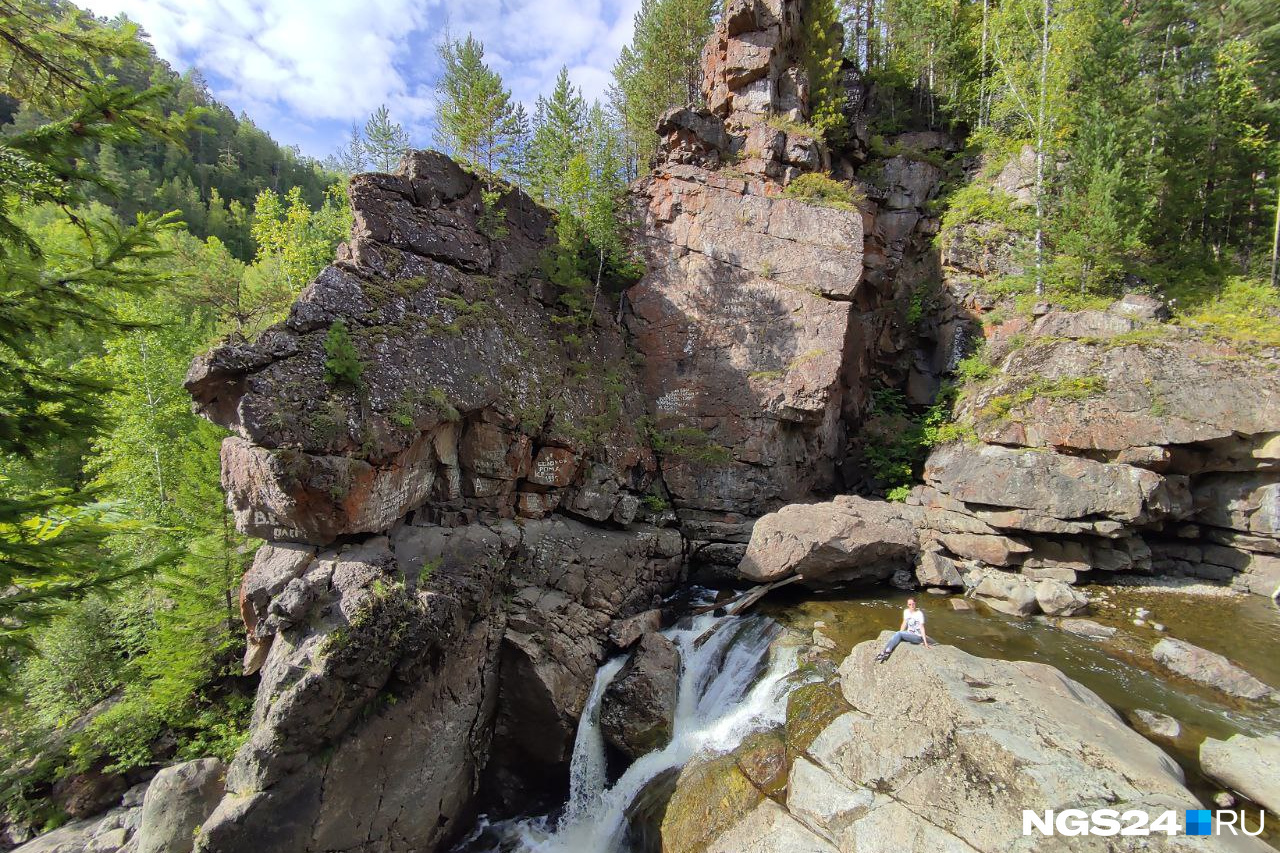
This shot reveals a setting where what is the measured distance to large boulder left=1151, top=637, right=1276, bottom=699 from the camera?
32.9ft

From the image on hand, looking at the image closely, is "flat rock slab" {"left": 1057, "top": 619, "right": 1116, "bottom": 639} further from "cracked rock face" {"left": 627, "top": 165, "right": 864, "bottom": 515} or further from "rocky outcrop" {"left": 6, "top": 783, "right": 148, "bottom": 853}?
"rocky outcrop" {"left": 6, "top": 783, "right": 148, "bottom": 853}

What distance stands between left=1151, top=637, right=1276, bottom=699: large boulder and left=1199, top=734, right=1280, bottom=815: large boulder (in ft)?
8.13

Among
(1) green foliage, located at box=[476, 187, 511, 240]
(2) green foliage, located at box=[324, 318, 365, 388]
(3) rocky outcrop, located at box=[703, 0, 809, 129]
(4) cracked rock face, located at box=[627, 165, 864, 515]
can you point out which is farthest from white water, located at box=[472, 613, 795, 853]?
(3) rocky outcrop, located at box=[703, 0, 809, 129]

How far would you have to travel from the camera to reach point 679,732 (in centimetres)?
1096

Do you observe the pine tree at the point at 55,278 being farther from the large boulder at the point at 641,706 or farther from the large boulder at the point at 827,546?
the large boulder at the point at 827,546

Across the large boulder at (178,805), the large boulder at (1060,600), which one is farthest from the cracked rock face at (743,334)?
the large boulder at (178,805)

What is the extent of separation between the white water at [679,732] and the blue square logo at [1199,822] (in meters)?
5.63

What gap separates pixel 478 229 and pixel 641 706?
46.8 feet

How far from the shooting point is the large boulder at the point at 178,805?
370 inches

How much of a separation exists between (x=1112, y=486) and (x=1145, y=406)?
2.75 metres

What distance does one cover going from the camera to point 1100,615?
13.5 meters

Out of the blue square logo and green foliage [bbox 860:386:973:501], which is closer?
the blue square logo

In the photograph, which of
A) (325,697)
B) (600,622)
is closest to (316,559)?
(325,697)

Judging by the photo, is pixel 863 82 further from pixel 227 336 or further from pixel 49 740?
pixel 49 740
